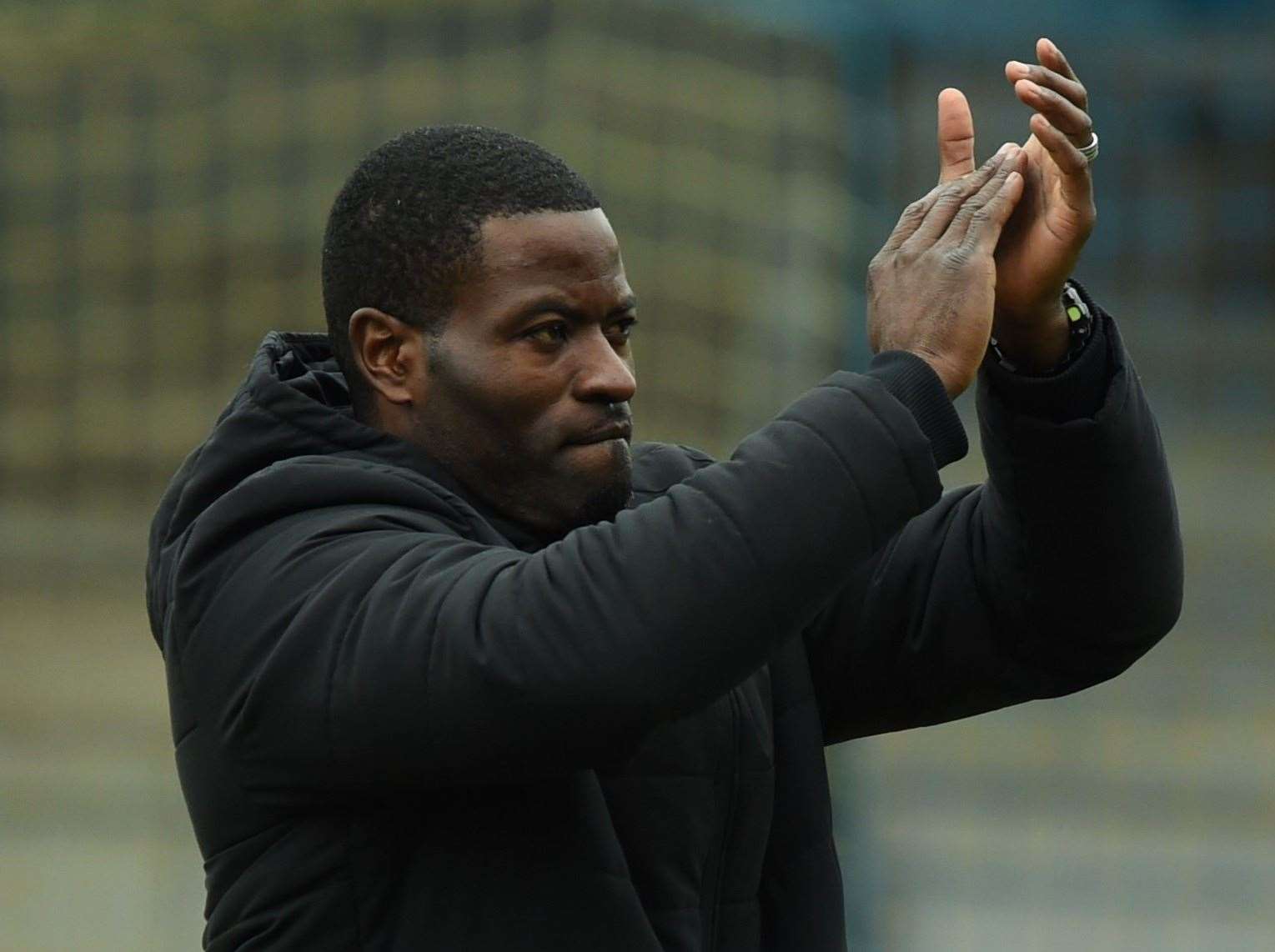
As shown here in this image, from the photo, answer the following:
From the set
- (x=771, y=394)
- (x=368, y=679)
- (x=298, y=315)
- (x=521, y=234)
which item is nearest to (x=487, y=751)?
(x=368, y=679)

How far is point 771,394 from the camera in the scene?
4336 millimetres

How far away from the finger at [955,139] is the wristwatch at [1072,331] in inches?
6.0

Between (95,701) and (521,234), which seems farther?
(95,701)

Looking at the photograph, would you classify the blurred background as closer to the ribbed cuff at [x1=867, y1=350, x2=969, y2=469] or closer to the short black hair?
the short black hair

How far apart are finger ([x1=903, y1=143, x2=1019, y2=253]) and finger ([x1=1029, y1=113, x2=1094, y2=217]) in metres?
0.07

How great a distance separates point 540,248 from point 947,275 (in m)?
0.38

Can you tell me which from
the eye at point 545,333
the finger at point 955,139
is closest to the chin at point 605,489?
the eye at point 545,333

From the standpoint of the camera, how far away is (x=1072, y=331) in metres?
2.25

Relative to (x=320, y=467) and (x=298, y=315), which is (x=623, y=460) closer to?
(x=320, y=467)

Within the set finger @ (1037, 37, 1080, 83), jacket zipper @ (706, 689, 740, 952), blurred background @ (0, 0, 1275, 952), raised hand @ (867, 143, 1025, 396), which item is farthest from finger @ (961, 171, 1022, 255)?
blurred background @ (0, 0, 1275, 952)

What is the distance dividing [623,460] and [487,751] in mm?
Result: 378

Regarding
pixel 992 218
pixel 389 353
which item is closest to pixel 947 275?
pixel 992 218

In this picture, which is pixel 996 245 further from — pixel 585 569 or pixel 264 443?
pixel 264 443

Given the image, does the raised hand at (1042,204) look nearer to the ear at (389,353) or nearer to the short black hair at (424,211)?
the short black hair at (424,211)
